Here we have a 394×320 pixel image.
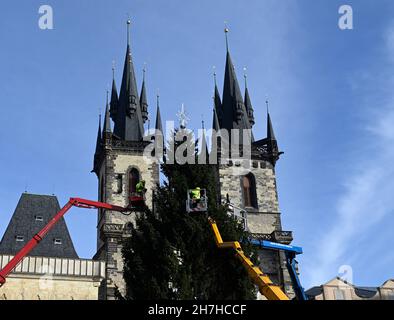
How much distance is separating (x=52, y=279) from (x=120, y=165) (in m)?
18.1

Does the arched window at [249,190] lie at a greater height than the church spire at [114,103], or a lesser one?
lesser

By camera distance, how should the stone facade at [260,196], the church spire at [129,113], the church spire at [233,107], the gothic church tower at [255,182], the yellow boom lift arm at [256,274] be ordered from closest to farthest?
1. the yellow boom lift arm at [256,274]
2. the gothic church tower at [255,182]
3. the stone facade at [260,196]
4. the church spire at [129,113]
5. the church spire at [233,107]

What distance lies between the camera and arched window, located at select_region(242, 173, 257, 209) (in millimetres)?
43031

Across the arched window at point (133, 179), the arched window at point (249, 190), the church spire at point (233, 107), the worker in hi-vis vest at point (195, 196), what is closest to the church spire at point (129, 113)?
the arched window at point (133, 179)

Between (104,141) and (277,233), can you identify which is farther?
(104,141)

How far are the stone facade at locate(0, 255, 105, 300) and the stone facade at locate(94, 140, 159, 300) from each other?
10425 mm

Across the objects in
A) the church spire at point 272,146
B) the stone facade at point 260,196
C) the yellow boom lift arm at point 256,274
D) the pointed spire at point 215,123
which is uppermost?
the pointed spire at point 215,123

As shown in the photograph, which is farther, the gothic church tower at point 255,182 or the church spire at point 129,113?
the church spire at point 129,113

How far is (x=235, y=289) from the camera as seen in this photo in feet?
55.1

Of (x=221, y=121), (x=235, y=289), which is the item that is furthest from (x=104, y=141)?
(x=235, y=289)

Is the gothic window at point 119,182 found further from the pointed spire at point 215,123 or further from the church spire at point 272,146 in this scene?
the church spire at point 272,146

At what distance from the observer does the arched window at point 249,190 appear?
141ft
